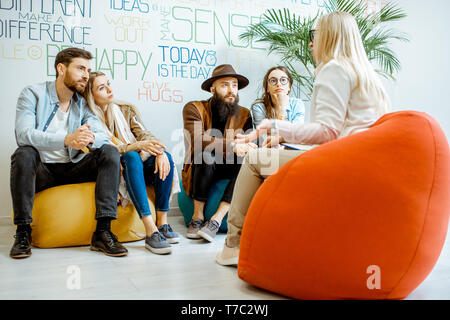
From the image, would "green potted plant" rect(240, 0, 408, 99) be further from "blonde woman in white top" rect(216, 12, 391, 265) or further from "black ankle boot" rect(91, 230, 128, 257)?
"black ankle boot" rect(91, 230, 128, 257)

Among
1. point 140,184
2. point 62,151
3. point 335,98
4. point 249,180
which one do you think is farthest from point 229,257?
point 62,151

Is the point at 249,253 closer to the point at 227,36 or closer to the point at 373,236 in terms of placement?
the point at 373,236

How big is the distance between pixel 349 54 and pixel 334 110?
0.82 ft

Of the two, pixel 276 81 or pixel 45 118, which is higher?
pixel 276 81

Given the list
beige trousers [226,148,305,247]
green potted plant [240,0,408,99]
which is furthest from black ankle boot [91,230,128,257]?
green potted plant [240,0,408,99]

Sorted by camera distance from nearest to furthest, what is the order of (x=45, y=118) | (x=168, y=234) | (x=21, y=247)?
(x=21, y=247)
(x=45, y=118)
(x=168, y=234)

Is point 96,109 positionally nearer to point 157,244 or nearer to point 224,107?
point 224,107

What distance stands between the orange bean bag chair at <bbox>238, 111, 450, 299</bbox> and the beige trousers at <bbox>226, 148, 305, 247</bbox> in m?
0.23

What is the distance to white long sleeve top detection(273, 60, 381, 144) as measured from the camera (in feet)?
5.23

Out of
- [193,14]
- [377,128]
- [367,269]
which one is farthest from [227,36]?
[367,269]

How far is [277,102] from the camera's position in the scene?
325cm

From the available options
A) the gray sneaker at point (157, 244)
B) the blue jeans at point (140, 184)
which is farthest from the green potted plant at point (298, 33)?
the gray sneaker at point (157, 244)

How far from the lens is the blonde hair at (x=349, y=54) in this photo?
1609mm
